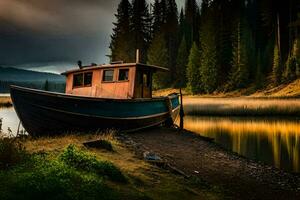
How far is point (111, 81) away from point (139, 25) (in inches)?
2230

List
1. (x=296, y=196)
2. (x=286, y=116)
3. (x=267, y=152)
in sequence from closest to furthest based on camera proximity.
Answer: (x=296, y=196) < (x=267, y=152) < (x=286, y=116)

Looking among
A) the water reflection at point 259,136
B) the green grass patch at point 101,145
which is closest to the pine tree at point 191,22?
the water reflection at point 259,136

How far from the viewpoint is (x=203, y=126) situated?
29.0 meters

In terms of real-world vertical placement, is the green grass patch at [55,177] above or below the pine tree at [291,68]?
below

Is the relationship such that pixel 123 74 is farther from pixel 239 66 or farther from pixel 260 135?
pixel 239 66

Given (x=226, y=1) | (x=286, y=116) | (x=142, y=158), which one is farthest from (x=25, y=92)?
(x=226, y=1)

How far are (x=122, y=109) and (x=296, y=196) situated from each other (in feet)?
34.7

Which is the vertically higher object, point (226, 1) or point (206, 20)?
point (226, 1)

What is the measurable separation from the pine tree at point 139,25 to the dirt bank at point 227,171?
192ft

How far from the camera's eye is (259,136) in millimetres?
23391

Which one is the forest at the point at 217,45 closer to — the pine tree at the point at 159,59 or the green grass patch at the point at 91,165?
the pine tree at the point at 159,59

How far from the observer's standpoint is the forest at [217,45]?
59.8 m

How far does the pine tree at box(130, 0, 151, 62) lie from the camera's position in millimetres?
75375

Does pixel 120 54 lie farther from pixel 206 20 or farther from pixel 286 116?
pixel 286 116
